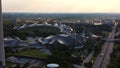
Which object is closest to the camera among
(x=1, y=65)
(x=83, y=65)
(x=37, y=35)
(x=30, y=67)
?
(x=1, y=65)

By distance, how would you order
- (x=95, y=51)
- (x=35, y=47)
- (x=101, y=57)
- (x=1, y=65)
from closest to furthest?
(x=1, y=65)
(x=101, y=57)
(x=95, y=51)
(x=35, y=47)

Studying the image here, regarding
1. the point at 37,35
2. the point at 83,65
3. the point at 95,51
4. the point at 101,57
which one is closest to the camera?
the point at 83,65

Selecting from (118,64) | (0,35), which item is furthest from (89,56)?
(0,35)

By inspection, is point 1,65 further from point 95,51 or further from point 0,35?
point 95,51

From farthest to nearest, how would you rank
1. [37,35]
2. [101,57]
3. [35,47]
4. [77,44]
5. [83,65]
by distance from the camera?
1. [37,35]
2. [77,44]
3. [35,47]
4. [101,57]
5. [83,65]

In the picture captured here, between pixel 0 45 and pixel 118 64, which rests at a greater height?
pixel 0 45

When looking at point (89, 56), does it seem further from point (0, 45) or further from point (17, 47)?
point (0, 45)

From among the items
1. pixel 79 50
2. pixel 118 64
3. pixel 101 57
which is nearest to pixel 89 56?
pixel 101 57

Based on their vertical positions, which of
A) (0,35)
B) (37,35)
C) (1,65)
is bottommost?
(37,35)

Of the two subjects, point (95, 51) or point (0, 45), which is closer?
point (0, 45)
